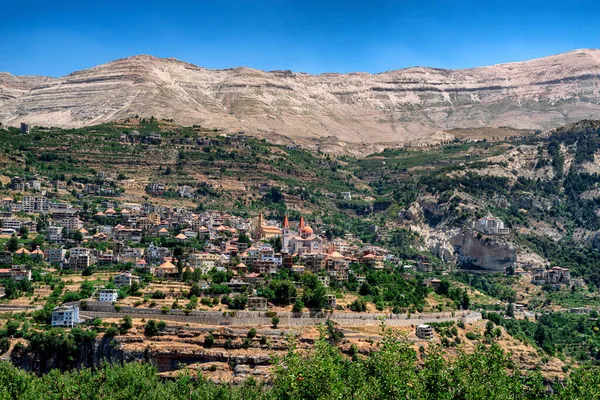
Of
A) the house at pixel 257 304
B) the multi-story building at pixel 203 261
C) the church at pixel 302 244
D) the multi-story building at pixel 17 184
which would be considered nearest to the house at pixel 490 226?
the church at pixel 302 244

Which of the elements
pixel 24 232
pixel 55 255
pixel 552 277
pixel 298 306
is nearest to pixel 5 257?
pixel 55 255

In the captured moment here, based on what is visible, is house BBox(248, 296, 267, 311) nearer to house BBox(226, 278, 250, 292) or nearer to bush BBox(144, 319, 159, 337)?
house BBox(226, 278, 250, 292)

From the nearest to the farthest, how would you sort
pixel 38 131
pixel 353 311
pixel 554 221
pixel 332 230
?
pixel 353 311 < pixel 332 230 < pixel 554 221 < pixel 38 131

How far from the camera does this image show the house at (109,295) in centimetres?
7275

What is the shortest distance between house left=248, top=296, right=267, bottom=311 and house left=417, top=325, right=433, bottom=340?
11.6 meters

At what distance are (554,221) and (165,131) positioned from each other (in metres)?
59.5

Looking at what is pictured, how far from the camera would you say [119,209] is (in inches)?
4338

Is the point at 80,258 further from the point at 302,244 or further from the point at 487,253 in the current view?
the point at 487,253

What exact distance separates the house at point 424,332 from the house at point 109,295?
2255cm

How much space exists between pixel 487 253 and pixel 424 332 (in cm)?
4394

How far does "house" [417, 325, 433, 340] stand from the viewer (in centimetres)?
7381

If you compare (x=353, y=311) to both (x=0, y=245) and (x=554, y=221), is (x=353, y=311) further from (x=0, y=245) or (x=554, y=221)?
(x=554, y=221)

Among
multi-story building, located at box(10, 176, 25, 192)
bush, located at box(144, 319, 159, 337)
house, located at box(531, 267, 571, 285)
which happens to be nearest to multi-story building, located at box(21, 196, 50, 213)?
multi-story building, located at box(10, 176, 25, 192)

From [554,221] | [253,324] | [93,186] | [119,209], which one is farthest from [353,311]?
[554,221]
